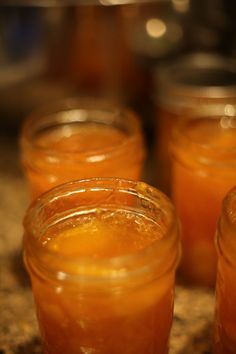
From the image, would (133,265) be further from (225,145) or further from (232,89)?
(232,89)

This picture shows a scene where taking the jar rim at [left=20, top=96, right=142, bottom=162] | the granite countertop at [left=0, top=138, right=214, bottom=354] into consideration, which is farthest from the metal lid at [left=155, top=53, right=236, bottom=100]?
the granite countertop at [left=0, top=138, right=214, bottom=354]

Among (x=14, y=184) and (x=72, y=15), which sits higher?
(x=72, y=15)

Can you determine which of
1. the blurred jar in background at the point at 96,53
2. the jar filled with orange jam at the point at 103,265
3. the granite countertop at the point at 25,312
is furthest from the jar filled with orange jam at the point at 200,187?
the blurred jar in background at the point at 96,53

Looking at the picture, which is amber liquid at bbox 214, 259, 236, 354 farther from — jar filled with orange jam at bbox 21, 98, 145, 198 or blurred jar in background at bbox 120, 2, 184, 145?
blurred jar in background at bbox 120, 2, 184, 145

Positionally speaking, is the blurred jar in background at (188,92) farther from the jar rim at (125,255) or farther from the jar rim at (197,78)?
the jar rim at (125,255)

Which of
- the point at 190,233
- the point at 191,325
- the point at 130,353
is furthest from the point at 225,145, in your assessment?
the point at 130,353

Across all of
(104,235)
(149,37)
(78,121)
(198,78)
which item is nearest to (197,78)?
(198,78)
